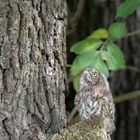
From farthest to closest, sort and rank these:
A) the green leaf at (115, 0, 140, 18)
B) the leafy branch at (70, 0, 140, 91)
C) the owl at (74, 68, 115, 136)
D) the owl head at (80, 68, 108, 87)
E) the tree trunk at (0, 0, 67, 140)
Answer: the leafy branch at (70, 0, 140, 91)
the green leaf at (115, 0, 140, 18)
the owl head at (80, 68, 108, 87)
the owl at (74, 68, 115, 136)
the tree trunk at (0, 0, 67, 140)

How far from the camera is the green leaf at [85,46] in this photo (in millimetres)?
3472

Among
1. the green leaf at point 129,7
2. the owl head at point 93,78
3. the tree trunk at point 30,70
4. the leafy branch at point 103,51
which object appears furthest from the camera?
the leafy branch at point 103,51

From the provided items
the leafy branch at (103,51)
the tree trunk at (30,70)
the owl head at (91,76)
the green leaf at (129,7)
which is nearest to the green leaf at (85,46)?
the leafy branch at (103,51)

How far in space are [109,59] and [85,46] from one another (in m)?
0.21

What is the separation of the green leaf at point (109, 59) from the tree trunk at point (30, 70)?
2.24 feet

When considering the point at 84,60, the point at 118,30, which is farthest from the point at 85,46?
the point at 118,30

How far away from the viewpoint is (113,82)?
5.25m

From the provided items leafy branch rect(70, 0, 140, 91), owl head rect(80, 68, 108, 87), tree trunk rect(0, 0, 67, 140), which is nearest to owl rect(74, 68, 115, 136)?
owl head rect(80, 68, 108, 87)

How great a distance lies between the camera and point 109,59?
3.37 metres

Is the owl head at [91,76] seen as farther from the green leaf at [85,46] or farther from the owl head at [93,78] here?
the green leaf at [85,46]

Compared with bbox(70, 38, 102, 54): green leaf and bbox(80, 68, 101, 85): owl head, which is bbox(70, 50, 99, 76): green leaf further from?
bbox(80, 68, 101, 85): owl head

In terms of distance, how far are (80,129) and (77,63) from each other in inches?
35.8

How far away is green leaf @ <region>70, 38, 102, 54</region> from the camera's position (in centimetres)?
347

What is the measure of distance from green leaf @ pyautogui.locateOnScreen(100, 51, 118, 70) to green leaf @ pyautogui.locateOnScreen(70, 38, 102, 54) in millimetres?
111
